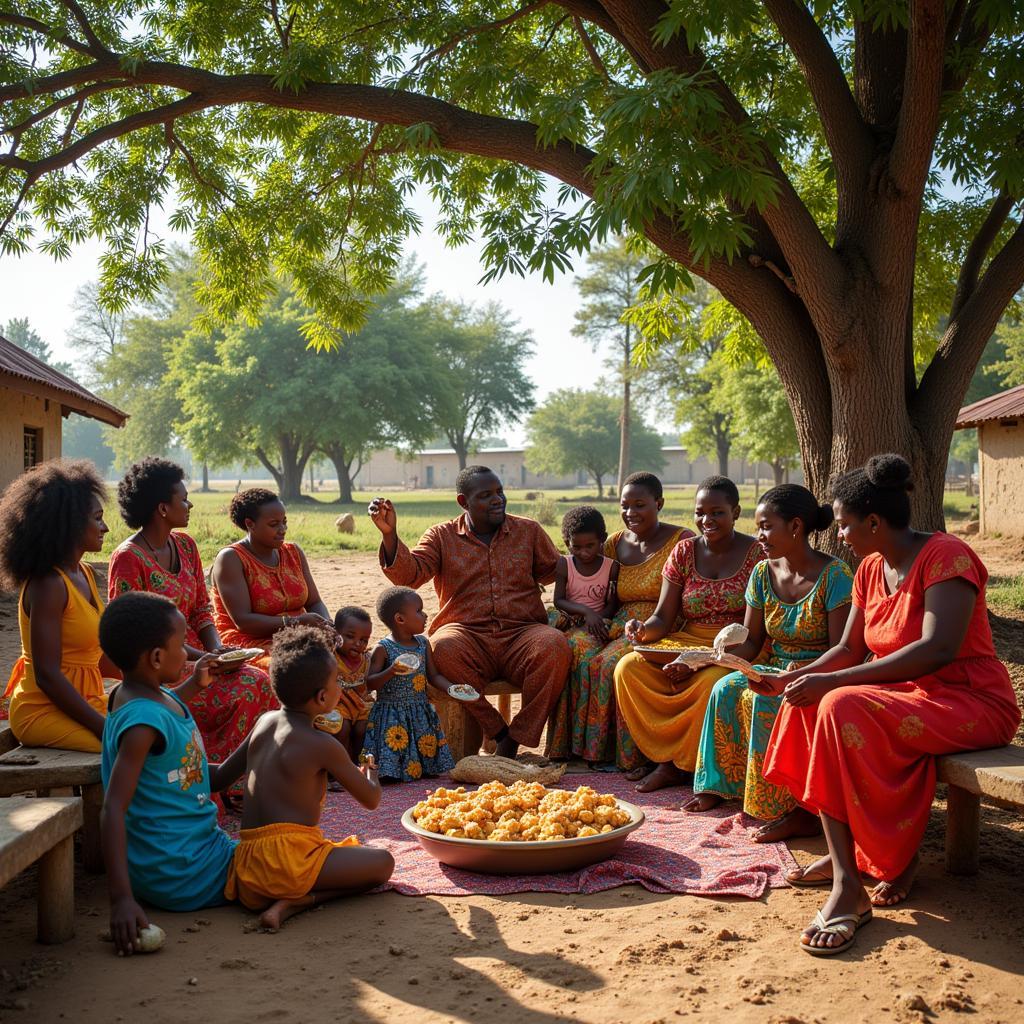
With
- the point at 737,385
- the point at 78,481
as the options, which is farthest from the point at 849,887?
the point at 737,385

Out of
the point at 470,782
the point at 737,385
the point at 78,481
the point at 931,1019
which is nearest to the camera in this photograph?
the point at 931,1019

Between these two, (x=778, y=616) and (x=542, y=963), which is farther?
(x=778, y=616)

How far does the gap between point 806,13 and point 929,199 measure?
3521 millimetres

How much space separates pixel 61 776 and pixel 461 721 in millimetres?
2674

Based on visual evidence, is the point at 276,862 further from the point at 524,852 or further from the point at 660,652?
the point at 660,652

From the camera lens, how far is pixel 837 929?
3426 mm

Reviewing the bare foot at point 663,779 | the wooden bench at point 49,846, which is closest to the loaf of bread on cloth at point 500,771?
the bare foot at point 663,779

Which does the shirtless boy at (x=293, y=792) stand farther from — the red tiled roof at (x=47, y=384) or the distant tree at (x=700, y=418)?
the distant tree at (x=700, y=418)

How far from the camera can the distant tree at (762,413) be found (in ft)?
96.2

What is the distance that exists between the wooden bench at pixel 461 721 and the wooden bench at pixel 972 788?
261 centimetres

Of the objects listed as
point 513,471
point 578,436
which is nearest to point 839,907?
point 578,436

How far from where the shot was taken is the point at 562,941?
139 inches

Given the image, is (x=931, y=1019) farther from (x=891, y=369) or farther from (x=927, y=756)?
(x=891, y=369)

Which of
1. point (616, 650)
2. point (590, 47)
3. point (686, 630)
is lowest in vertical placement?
point (616, 650)
